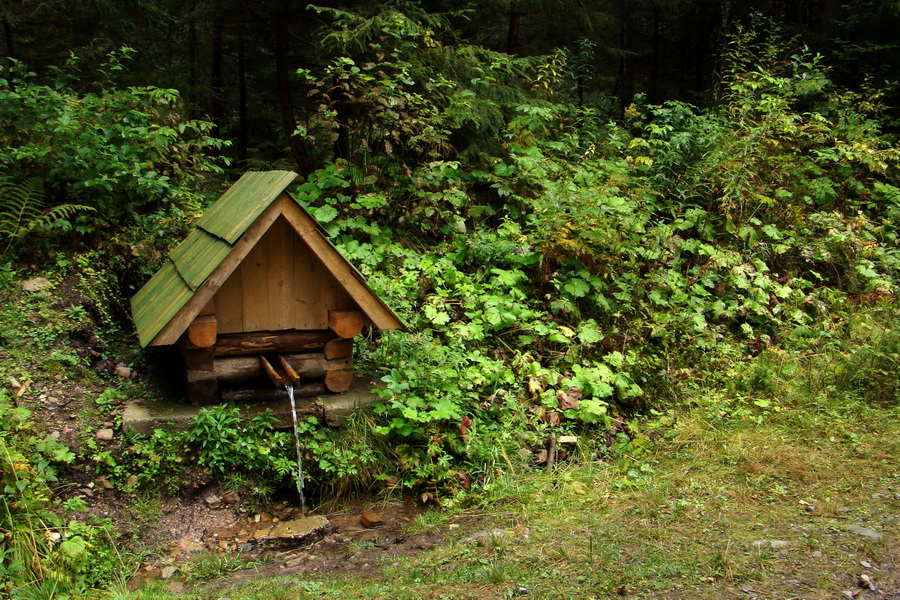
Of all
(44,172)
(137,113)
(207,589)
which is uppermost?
(137,113)

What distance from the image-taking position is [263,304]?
4582 mm

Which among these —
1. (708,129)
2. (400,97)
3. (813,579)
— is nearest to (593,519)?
(813,579)

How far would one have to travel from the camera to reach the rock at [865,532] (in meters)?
3.75

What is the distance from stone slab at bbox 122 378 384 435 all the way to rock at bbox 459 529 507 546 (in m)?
1.40

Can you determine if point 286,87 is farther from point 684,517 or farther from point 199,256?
point 684,517

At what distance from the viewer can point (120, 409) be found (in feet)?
15.1

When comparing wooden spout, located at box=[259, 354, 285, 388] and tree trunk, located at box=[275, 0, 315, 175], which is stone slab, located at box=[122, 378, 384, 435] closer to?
wooden spout, located at box=[259, 354, 285, 388]

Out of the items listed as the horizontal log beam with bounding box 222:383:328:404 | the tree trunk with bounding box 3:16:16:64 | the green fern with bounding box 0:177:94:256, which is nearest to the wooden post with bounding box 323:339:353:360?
the horizontal log beam with bounding box 222:383:328:404

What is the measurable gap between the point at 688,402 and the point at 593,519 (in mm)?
2238

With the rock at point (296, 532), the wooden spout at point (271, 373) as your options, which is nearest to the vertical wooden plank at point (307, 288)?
the wooden spout at point (271, 373)

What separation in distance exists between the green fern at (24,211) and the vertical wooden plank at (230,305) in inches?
91.0

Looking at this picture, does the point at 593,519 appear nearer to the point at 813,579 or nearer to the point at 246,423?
the point at 813,579

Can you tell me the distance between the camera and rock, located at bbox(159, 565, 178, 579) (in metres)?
3.67

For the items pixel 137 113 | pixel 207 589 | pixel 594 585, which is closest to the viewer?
pixel 594 585
